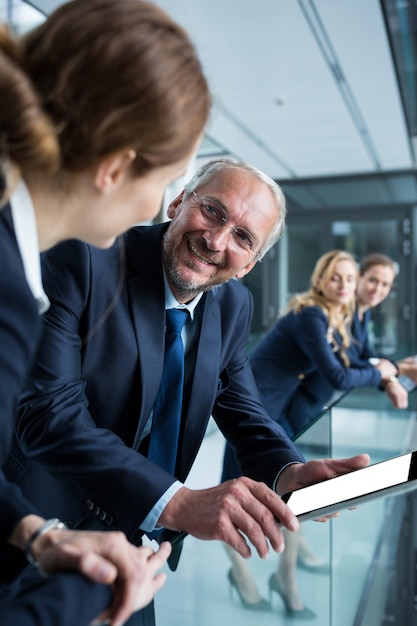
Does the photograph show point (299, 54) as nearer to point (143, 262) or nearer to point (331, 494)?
point (143, 262)

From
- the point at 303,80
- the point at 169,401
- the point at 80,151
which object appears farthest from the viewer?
the point at 303,80

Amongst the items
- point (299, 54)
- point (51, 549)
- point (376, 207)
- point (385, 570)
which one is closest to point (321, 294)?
point (299, 54)

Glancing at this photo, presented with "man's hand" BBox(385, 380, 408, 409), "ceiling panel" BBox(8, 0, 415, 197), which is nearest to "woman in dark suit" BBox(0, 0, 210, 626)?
"ceiling panel" BBox(8, 0, 415, 197)

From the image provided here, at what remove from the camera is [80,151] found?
2.53ft

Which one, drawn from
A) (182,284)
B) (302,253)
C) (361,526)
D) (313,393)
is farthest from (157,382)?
(302,253)

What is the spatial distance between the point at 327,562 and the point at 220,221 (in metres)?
1.30

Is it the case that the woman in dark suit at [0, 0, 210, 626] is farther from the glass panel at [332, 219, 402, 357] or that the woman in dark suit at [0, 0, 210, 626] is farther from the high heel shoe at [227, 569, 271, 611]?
the glass panel at [332, 219, 402, 357]

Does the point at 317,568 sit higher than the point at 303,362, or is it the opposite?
the point at 303,362

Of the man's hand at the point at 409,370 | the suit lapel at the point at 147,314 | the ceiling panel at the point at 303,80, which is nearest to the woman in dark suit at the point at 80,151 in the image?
the suit lapel at the point at 147,314

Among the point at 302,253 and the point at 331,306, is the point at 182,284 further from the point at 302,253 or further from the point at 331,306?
the point at 302,253

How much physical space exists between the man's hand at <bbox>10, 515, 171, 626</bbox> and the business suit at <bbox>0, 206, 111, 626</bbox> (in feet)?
0.07

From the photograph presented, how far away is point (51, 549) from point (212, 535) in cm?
49

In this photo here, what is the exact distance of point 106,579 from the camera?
2.39 feet

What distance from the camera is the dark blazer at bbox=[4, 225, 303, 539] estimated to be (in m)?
→ 1.33
